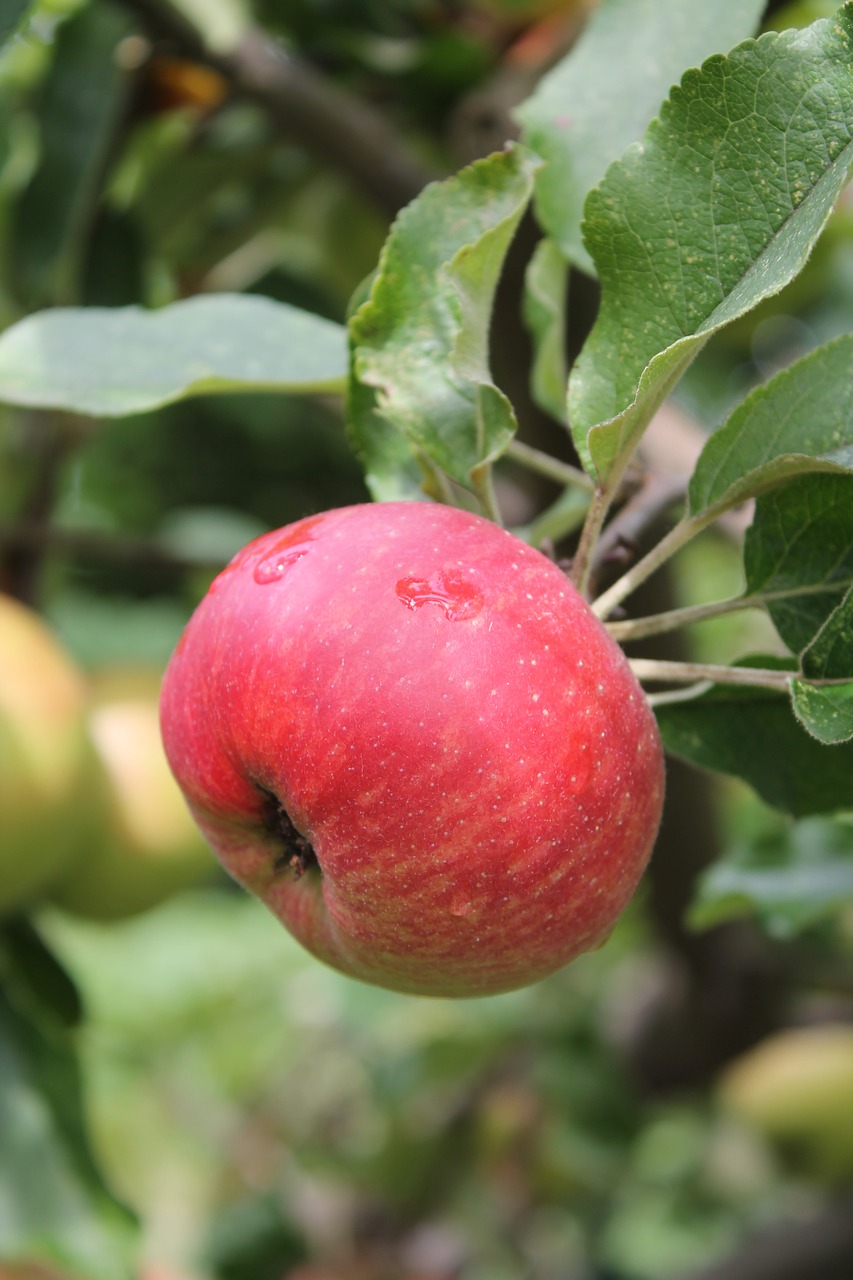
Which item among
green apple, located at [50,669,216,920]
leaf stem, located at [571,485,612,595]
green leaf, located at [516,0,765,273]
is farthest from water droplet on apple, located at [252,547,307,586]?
green apple, located at [50,669,216,920]

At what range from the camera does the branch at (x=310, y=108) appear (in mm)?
1004

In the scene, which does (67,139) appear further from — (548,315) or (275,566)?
(275,566)

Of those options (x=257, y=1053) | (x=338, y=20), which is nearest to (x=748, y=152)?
(x=338, y=20)

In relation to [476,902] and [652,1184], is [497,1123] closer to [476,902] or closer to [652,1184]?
[652,1184]

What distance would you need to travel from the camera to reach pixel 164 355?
583mm

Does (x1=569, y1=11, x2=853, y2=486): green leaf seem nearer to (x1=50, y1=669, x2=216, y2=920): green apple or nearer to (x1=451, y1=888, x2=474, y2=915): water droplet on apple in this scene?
(x1=451, y1=888, x2=474, y2=915): water droplet on apple

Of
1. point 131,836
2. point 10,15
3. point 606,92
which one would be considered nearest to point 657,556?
point 606,92

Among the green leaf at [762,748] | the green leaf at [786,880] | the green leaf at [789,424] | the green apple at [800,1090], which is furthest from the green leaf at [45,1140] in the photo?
the green apple at [800,1090]

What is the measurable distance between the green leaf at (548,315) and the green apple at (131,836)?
1.51 feet

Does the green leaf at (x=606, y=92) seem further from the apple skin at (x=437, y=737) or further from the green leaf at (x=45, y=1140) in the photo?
the green leaf at (x=45, y=1140)

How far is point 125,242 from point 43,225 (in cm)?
11

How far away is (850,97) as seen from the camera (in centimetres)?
38

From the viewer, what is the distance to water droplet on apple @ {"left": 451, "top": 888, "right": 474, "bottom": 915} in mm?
385

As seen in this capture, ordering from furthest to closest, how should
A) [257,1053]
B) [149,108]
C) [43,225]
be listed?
1. [257,1053]
2. [149,108]
3. [43,225]
